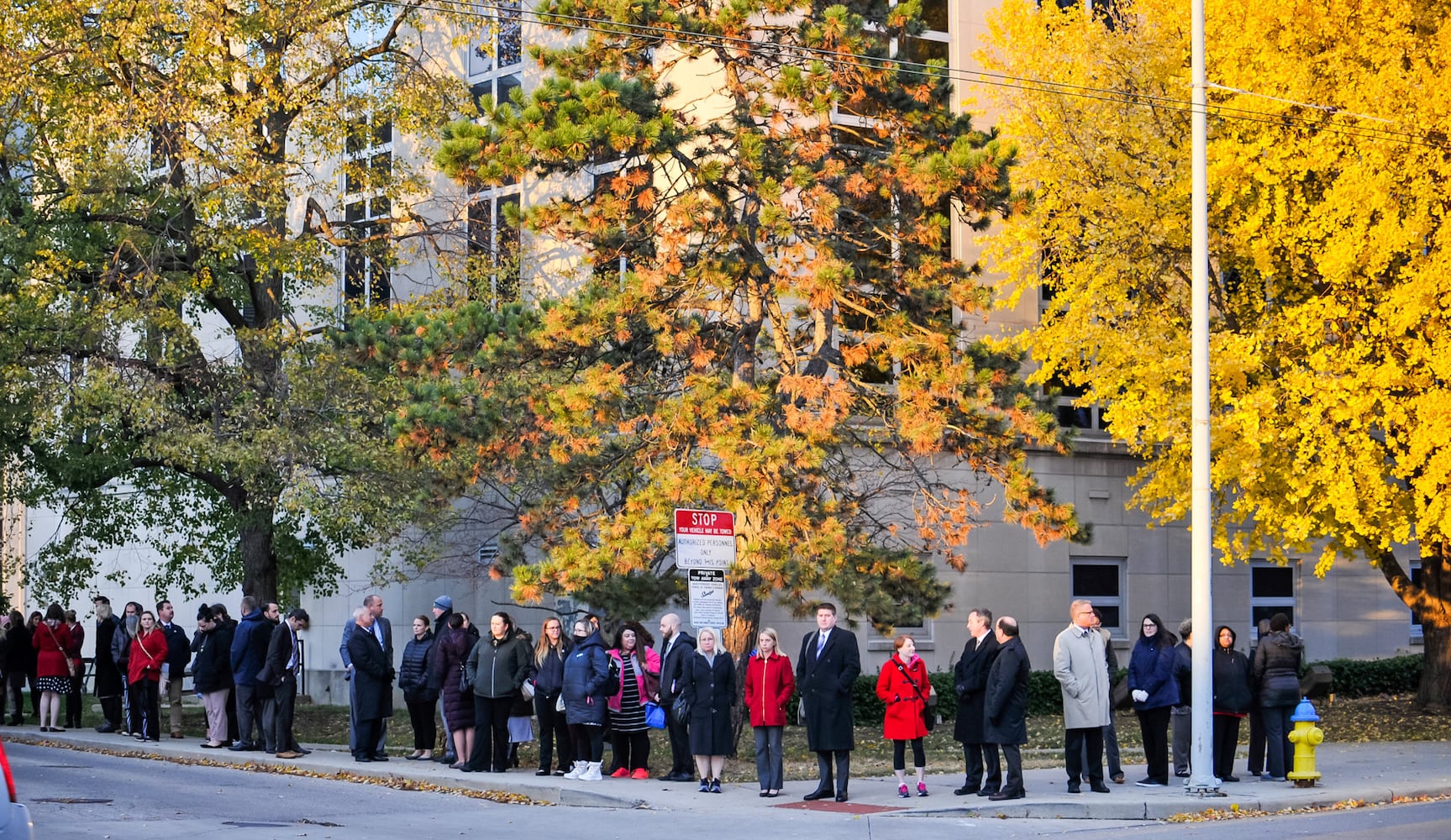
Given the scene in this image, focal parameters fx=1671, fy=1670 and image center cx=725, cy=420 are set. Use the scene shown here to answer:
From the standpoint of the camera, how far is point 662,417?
17719mm

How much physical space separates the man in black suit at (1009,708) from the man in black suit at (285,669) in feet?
28.4

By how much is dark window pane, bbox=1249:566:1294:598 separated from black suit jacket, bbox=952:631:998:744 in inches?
735

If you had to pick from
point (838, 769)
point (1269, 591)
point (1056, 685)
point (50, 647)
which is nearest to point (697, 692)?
point (838, 769)

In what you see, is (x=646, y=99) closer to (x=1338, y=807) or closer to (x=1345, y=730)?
(x=1338, y=807)

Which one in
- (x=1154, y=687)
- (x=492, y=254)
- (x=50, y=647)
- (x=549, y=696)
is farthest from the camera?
(x=492, y=254)

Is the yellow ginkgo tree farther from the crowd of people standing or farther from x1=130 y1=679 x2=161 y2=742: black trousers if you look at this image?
x1=130 y1=679 x2=161 y2=742: black trousers

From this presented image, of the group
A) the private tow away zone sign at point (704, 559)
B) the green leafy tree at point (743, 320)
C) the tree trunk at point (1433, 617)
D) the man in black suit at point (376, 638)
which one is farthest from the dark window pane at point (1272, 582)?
the private tow away zone sign at point (704, 559)

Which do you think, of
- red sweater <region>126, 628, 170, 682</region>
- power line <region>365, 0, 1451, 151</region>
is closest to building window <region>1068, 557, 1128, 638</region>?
power line <region>365, 0, 1451, 151</region>

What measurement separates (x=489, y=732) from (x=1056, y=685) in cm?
1270

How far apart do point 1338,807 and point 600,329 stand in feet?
28.7

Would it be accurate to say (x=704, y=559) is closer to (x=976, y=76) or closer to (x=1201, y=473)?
(x=1201, y=473)

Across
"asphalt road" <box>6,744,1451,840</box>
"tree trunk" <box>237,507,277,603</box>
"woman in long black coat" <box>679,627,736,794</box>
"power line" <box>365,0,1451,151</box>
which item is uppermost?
"power line" <box>365,0,1451,151</box>

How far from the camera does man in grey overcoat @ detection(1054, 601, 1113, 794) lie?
15352mm

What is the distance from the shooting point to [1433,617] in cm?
2573
